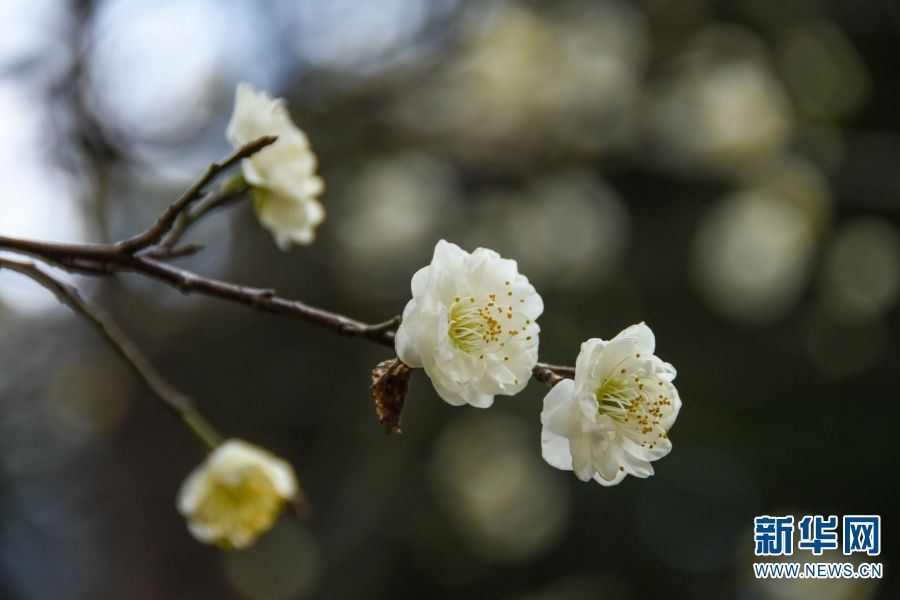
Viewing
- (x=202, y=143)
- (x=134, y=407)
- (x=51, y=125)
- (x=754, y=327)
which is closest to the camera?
(x=51, y=125)

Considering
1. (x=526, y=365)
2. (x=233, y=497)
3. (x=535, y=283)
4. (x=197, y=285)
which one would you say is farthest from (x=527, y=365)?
(x=535, y=283)

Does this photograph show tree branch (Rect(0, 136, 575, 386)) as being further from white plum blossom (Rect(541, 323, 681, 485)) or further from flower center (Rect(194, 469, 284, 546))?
flower center (Rect(194, 469, 284, 546))

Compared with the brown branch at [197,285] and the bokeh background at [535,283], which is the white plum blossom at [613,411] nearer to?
the brown branch at [197,285]

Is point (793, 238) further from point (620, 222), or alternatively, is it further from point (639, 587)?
point (639, 587)

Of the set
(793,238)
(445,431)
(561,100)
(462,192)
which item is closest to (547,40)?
(561,100)

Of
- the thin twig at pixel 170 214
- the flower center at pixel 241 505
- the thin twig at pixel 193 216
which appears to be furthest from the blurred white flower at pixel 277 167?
the flower center at pixel 241 505

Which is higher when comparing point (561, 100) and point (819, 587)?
point (561, 100)

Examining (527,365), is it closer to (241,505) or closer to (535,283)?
(241,505)
